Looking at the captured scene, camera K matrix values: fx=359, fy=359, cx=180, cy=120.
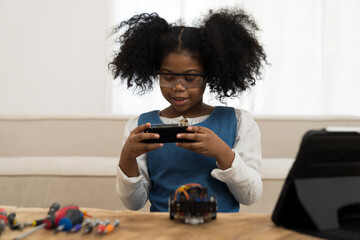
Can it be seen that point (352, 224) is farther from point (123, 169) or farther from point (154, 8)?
point (154, 8)

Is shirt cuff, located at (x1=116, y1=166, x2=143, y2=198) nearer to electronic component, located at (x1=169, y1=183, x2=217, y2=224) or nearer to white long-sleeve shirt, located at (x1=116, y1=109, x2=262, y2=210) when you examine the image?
white long-sleeve shirt, located at (x1=116, y1=109, x2=262, y2=210)

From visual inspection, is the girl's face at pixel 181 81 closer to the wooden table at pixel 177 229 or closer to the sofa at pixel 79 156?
the wooden table at pixel 177 229

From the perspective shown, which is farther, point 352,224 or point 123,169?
point 123,169

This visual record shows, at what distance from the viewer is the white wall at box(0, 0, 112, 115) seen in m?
2.83

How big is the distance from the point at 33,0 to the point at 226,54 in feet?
7.90

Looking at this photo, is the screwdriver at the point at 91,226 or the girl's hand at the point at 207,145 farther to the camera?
the girl's hand at the point at 207,145

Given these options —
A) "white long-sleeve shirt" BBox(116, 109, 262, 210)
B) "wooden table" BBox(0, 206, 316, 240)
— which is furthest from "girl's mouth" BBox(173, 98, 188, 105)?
"wooden table" BBox(0, 206, 316, 240)

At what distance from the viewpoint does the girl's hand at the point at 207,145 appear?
77cm

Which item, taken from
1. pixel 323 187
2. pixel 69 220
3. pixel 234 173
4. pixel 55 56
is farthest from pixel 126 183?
pixel 55 56

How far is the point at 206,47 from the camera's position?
1012mm

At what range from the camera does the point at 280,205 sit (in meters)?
0.56

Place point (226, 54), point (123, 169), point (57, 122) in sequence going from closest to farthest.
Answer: point (123, 169) → point (226, 54) → point (57, 122)

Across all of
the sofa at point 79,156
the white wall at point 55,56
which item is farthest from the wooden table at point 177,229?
the white wall at point 55,56

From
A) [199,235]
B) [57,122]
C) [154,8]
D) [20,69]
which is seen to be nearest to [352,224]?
[199,235]
